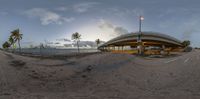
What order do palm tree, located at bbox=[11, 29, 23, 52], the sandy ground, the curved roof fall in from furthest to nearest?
palm tree, located at bbox=[11, 29, 23, 52], the curved roof, the sandy ground

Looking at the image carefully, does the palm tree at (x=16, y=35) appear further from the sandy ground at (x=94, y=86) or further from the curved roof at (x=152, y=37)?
the sandy ground at (x=94, y=86)

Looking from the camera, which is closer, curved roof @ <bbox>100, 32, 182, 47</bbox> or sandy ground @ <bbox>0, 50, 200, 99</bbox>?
sandy ground @ <bbox>0, 50, 200, 99</bbox>

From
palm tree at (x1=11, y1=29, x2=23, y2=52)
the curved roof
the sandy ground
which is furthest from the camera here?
palm tree at (x1=11, y1=29, x2=23, y2=52)

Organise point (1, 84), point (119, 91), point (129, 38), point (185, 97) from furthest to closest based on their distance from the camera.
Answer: point (129, 38), point (1, 84), point (119, 91), point (185, 97)

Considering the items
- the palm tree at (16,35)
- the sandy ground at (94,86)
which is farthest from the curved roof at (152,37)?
the palm tree at (16,35)

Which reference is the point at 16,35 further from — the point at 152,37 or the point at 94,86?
the point at 94,86

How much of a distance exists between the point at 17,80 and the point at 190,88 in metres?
9.85

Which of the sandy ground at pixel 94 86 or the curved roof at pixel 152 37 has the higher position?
the curved roof at pixel 152 37

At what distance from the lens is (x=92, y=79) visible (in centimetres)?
1173

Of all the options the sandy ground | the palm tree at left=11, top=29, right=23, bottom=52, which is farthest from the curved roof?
the palm tree at left=11, top=29, right=23, bottom=52

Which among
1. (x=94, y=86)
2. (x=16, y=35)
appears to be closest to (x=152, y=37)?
(x=94, y=86)


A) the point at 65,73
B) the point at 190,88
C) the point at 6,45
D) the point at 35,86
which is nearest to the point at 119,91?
the point at 190,88

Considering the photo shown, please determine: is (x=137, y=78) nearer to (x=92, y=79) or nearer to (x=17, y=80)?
(x=92, y=79)

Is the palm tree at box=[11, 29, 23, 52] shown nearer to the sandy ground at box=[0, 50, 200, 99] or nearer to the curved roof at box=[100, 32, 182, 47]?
the curved roof at box=[100, 32, 182, 47]
